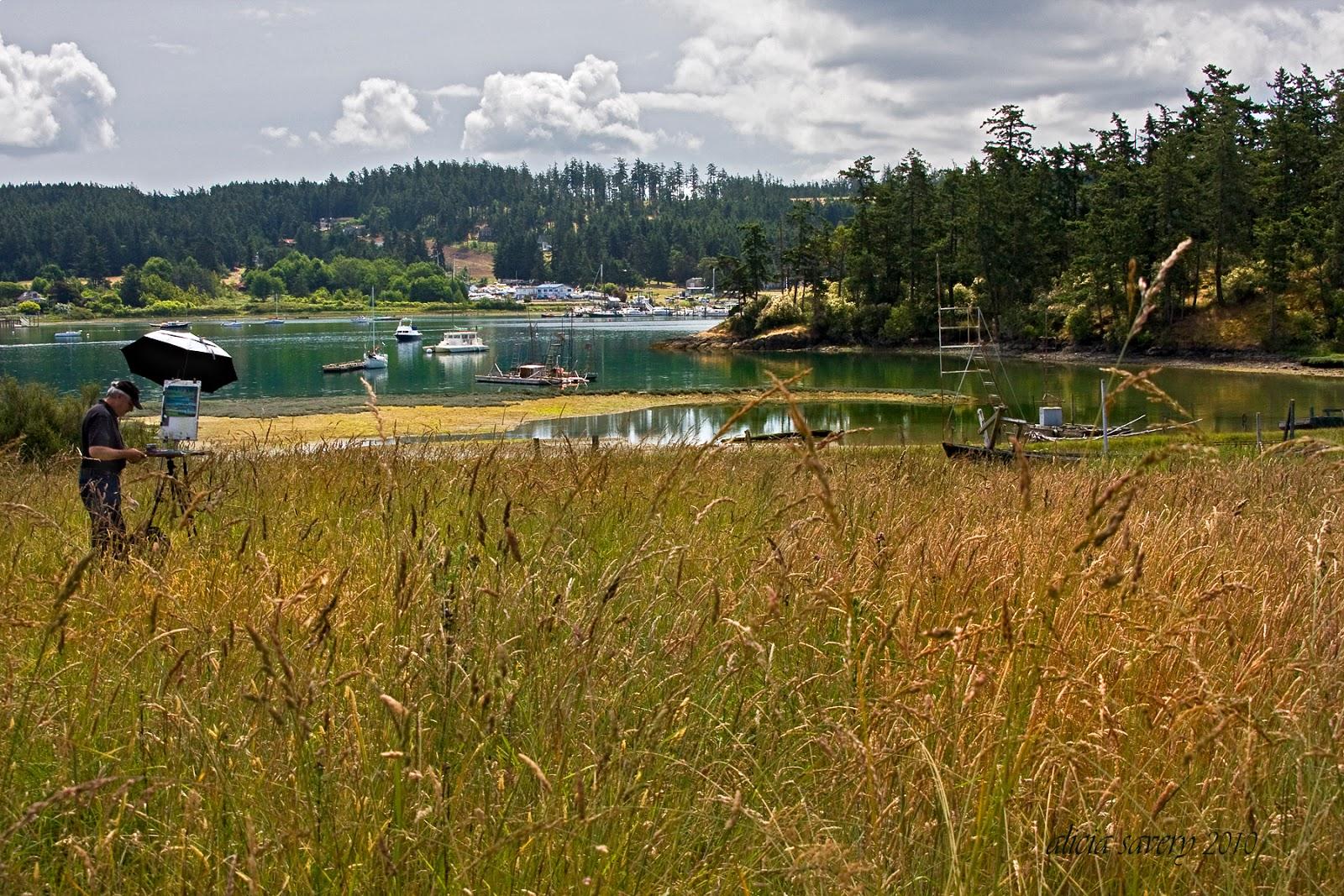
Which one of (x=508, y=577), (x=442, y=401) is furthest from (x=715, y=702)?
(x=442, y=401)

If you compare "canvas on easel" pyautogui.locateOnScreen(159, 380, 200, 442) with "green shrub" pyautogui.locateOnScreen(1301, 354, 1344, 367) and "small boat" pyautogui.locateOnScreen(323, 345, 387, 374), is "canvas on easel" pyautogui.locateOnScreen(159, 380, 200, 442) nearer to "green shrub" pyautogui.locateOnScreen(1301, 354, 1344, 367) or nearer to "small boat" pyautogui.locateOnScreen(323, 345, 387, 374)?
"small boat" pyautogui.locateOnScreen(323, 345, 387, 374)

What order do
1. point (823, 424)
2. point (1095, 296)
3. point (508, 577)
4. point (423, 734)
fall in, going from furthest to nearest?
point (1095, 296)
point (823, 424)
point (508, 577)
point (423, 734)

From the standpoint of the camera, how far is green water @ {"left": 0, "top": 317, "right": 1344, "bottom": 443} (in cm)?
3631

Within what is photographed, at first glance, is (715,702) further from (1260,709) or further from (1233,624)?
(1233,624)

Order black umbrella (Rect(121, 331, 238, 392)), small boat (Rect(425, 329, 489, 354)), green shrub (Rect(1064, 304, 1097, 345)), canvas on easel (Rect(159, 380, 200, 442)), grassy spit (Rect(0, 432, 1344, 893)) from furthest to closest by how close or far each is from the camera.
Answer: small boat (Rect(425, 329, 489, 354)) → green shrub (Rect(1064, 304, 1097, 345)) → black umbrella (Rect(121, 331, 238, 392)) → canvas on easel (Rect(159, 380, 200, 442)) → grassy spit (Rect(0, 432, 1344, 893))

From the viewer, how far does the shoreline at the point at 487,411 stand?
110ft

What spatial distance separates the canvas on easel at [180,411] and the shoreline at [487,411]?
22257mm

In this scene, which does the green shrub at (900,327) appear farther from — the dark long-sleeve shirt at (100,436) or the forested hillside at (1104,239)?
the dark long-sleeve shirt at (100,436)

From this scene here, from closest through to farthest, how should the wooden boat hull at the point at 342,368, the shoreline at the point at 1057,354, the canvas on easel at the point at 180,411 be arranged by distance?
the canvas on easel at the point at 180,411
the shoreline at the point at 1057,354
the wooden boat hull at the point at 342,368

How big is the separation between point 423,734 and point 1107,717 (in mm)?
1602

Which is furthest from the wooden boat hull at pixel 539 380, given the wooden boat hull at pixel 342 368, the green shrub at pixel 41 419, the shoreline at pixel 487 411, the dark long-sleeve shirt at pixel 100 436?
the dark long-sleeve shirt at pixel 100 436

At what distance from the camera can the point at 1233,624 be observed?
3402mm

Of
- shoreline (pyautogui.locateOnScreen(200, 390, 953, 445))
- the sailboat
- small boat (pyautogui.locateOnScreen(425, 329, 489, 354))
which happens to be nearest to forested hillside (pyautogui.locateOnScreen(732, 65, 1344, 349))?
shoreline (pyautogui.locateOnScreen(200, 390, 953, 445))

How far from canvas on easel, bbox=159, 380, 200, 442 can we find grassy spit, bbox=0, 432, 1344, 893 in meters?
4.05
